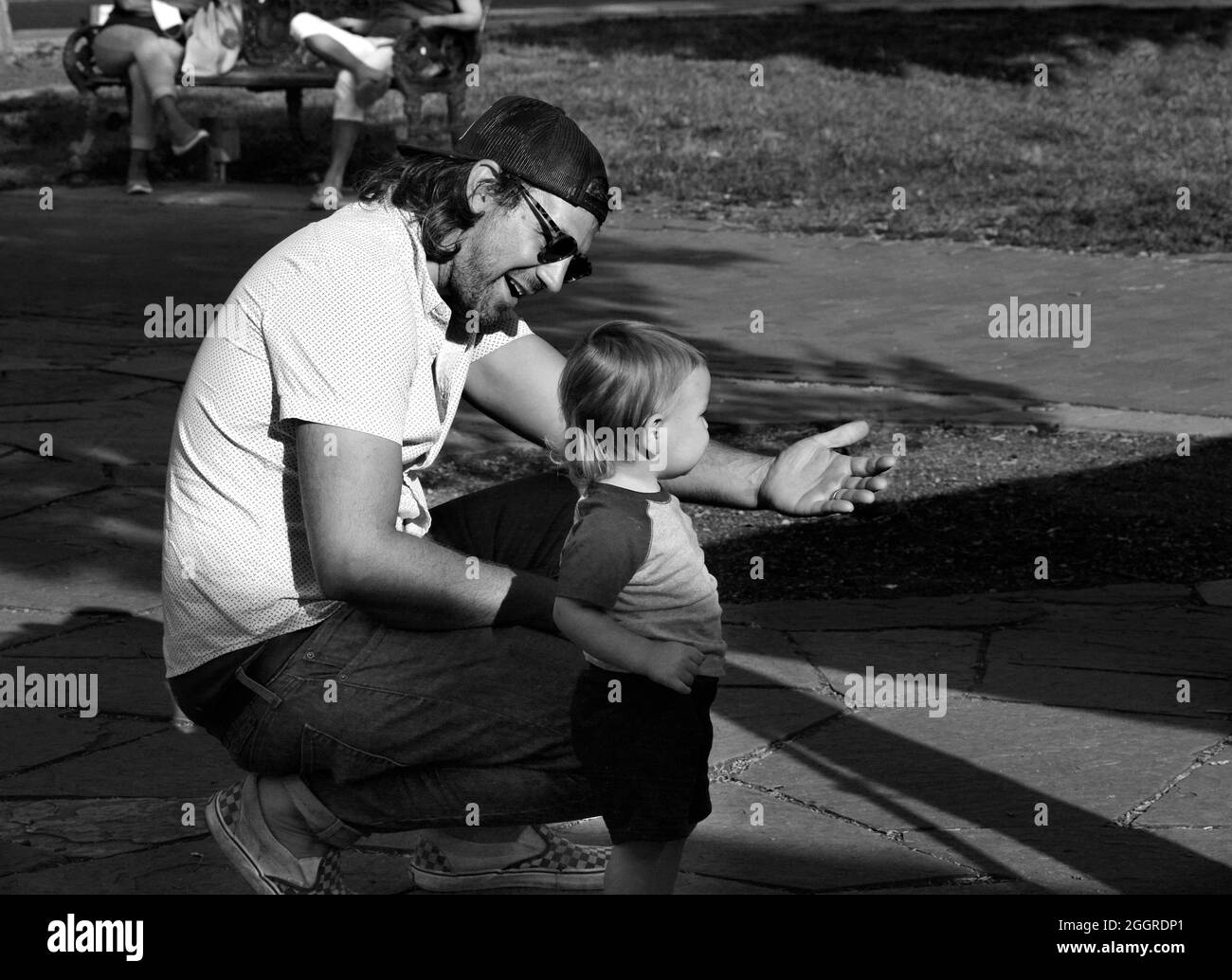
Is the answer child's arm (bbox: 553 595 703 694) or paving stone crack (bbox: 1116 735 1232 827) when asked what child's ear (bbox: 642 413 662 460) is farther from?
paving stone crack (bbox: 1116 735 1232 827)

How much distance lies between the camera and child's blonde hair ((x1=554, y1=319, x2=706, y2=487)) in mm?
2736

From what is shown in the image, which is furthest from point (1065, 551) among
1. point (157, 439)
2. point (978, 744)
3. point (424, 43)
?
point (424, 43)

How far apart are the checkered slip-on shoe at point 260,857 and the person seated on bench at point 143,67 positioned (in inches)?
306

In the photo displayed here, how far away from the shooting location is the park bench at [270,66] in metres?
10.5

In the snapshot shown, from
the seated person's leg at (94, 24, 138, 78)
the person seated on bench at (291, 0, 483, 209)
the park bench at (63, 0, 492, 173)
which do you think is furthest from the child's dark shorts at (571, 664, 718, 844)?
the seated person's leg at (94, 24, 138, 78)

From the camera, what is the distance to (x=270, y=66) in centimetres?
1102

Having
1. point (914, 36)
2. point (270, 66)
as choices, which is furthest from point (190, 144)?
point (914, 36)

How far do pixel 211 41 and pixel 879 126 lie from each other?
418 centimetres

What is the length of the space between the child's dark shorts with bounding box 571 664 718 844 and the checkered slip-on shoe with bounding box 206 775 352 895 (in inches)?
19.0

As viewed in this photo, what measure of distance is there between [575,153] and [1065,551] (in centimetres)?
249

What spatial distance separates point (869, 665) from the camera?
4215 millimetres

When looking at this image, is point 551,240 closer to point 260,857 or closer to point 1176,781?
point 260,857
